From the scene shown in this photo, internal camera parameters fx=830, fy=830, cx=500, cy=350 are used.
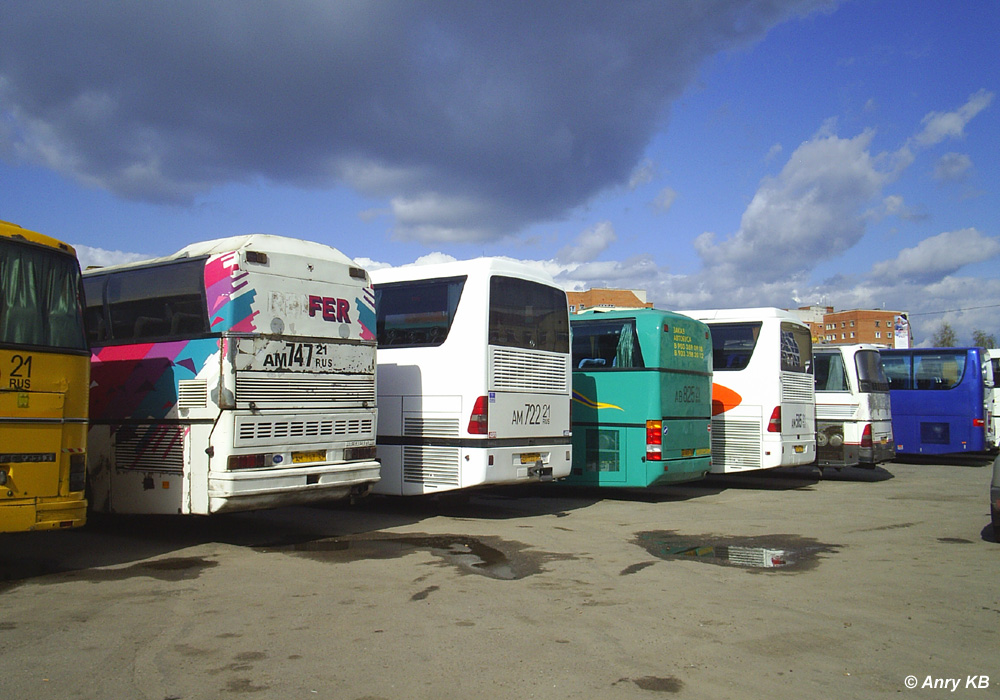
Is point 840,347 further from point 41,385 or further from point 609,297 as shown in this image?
point 609,297

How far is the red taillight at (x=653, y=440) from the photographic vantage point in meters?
12.6

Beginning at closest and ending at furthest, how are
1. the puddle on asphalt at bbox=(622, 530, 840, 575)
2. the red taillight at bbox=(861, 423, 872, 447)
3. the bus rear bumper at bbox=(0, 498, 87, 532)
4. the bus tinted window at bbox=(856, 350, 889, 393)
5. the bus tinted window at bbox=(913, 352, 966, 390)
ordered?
the bus rear bumper at bbox=(0, 498, 87, 532) < the puddle on asphalt at bbox=(622, 530, 840, 575) < the red taillight at bbox=(861, 423, 872, 447) < the bus tinted window at bbox=(856, 350, 889, 393) < the bus tinted window at bbox=(913, 352, 966, 390)

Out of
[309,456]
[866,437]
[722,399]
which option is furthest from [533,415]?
[866,437]

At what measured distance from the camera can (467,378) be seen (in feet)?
34.0

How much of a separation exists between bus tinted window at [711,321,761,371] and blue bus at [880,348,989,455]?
765cm

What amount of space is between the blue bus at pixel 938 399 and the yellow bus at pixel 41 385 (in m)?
19.0

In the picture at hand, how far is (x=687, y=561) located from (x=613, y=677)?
367 cm

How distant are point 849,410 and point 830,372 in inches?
34.4

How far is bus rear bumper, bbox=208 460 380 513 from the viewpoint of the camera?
8.08 meters

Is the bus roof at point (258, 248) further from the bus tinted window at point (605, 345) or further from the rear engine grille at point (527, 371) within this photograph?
the bus tinted window at point (605, 345)

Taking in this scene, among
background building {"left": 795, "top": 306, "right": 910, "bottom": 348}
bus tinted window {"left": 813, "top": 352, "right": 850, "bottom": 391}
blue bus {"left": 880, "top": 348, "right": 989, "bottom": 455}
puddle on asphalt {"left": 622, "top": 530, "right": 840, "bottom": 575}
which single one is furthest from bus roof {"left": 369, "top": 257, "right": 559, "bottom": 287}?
background building {"left": 795, "top": 306, "right": 910, "bottom": 348}

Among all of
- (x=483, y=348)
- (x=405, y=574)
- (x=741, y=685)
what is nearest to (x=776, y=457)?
(x=483, y=348)

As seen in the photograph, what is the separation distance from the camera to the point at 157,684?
15.0 feet

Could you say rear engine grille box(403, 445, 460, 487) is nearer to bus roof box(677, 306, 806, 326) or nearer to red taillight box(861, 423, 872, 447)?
bus roof box(677, 306, 806, 326)
